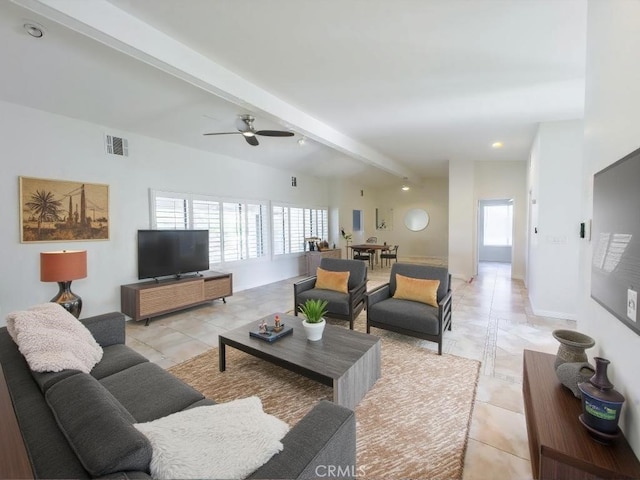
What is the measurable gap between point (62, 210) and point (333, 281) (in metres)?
3.71

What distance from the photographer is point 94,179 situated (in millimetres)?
3916

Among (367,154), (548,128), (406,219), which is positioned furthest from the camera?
(406,219)

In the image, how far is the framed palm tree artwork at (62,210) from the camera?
3377mm

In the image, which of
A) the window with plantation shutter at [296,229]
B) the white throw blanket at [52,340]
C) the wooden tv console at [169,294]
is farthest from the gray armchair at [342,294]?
the window with plantation shutter at [296,229]

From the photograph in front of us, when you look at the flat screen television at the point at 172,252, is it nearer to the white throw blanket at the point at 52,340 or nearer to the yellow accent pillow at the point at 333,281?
the yellow accent pillow at the point at 333,281

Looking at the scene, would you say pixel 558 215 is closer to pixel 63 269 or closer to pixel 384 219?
pixel 63 269

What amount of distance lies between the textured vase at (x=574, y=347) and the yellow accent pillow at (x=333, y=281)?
2.45m

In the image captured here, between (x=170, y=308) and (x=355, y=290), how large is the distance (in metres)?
2.80

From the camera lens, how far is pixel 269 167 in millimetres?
6676

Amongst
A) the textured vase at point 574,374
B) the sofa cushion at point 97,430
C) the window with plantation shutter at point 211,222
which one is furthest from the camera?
the window with plantation shutter at point 211,222

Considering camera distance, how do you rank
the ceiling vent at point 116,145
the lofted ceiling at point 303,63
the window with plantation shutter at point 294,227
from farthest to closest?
1. the window with plantation shutter at point 294,227
2. the ceiling vent at point 116,145
3. the lofted ceiling at point 303,63

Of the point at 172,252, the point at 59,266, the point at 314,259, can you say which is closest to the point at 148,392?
the point at 59,266

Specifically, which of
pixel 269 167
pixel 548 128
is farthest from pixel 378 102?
pixel 269 167

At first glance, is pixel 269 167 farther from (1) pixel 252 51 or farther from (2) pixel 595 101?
(2) pixel 595 101
